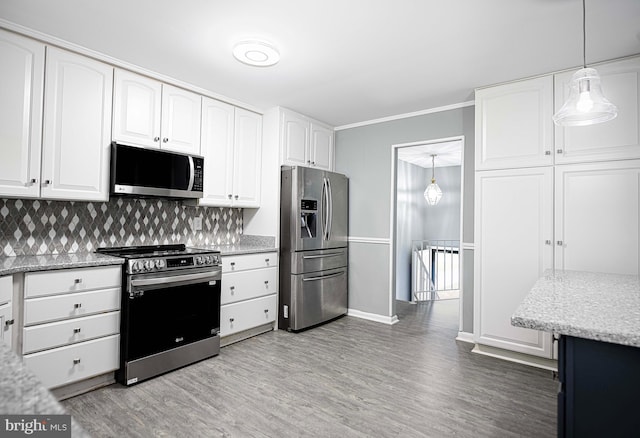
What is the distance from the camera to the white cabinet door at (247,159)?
372 centimetres

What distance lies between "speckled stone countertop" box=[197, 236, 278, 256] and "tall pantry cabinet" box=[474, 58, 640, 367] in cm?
211

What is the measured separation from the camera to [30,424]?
0.52m

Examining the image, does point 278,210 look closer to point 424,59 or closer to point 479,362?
point 424,59

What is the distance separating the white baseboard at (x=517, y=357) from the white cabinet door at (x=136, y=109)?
137 inches

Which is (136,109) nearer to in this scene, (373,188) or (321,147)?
(321,147)

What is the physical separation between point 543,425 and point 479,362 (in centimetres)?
94

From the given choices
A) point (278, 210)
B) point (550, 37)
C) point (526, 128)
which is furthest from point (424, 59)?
point (278, 210)

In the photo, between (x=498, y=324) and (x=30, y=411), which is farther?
(x=498, y=324)

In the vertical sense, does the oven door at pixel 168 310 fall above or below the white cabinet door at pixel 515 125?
below

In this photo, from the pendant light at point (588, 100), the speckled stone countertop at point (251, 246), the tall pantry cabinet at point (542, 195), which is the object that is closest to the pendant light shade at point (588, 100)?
the pendant light at point (588, 100)

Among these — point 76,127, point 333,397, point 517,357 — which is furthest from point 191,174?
point 517,357

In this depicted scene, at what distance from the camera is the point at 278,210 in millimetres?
3875

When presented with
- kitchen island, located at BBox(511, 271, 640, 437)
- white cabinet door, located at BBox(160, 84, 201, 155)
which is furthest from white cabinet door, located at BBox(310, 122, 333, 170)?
kitchen island, located at BBox(511, 271, 640, 437)

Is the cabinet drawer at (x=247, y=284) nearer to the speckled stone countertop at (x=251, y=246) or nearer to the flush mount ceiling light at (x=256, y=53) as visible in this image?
the speckled stone countertop at (x=251, y=246)
